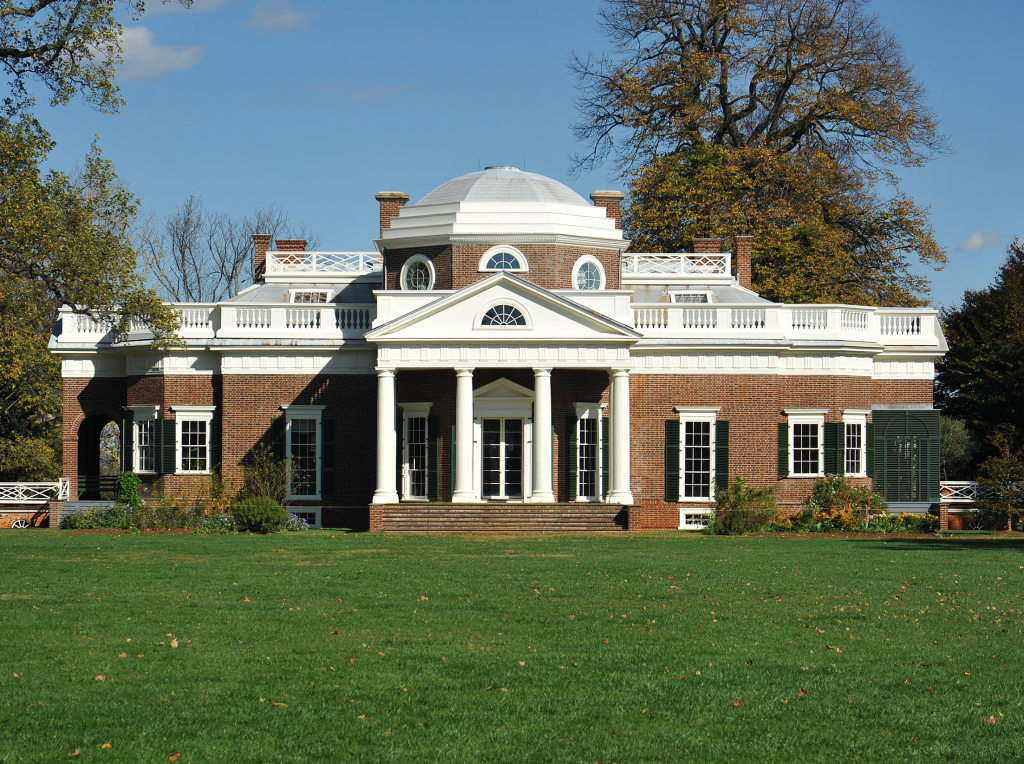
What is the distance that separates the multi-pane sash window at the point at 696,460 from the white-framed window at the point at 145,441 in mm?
15670

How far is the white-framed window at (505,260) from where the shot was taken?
3569 cm

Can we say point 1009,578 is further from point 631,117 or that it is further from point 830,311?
point 631,117

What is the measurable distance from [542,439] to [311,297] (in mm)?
10333

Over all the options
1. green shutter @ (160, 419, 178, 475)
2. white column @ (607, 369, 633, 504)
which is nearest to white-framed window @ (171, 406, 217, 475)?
green shutter @ (160, 419, 178, 475)

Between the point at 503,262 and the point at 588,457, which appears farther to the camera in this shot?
the point at 503,262

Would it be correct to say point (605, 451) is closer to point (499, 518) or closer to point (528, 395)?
point (528, 395)

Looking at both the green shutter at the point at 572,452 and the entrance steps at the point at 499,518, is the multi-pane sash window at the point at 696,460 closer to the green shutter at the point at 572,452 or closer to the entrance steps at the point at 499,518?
the green shutter at the point at 572,452

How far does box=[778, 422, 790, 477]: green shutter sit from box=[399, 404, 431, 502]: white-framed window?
1024cm

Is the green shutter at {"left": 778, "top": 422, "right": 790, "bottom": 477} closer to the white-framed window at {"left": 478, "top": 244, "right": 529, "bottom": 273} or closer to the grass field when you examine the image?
the white-framed window at {"left": 478, "top": 244, "right": 529, "bottom": 273}

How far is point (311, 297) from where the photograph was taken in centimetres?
3875

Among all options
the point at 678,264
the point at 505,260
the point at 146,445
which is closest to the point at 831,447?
the point at 678,264

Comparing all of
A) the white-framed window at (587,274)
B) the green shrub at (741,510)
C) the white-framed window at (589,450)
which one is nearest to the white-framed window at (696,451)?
the white-framed window at (589,450)

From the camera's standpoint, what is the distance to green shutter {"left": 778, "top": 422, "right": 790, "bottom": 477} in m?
35.3

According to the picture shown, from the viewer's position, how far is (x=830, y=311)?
119 ft
